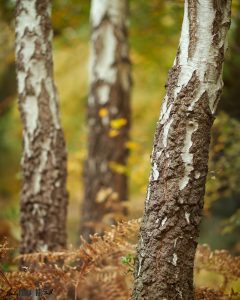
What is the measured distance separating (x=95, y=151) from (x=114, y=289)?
2.85 m

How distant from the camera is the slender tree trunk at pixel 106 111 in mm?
5750

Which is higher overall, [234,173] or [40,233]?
[234,173]

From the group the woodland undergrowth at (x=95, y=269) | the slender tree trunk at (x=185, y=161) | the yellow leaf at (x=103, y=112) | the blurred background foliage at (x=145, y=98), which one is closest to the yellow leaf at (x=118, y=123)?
the yellow leaf at (x=103, y=112)

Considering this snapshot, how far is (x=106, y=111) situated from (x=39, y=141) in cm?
236

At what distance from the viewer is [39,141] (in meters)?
3.55

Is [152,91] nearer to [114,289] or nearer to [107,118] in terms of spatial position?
[107,118]

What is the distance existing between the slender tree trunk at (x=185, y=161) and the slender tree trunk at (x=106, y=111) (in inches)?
130

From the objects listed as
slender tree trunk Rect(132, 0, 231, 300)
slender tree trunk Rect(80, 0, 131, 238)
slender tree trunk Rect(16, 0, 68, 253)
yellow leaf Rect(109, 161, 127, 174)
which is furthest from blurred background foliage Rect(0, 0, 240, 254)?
slender tree trunk Rect(16, 0, 68, 253)

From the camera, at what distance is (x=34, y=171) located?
3561mm

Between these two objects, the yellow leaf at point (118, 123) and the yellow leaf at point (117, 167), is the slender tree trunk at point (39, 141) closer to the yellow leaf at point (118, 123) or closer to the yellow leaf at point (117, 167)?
the yellow leaf at point (118, 123)

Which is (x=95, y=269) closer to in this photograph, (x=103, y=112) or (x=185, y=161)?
(x=185, y=161)

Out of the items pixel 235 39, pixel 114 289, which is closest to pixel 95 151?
pixel 114 289

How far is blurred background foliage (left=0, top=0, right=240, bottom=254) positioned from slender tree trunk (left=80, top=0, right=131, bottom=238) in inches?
11.6

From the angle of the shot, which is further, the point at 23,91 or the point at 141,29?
the point at 141,29
